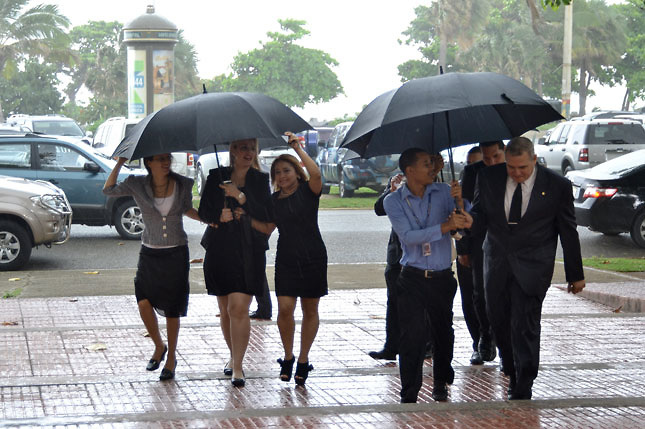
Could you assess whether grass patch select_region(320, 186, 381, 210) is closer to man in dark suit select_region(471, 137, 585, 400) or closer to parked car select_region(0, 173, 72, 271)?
parked car select_region(0, 173, 72, 271)

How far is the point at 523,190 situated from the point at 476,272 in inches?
46.9

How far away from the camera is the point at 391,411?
6.05 metres

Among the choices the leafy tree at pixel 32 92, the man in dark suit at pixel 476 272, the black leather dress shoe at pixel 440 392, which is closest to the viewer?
the black leather dress shoe at pixel 440 392

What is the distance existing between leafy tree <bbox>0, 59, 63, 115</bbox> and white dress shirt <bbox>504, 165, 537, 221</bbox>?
248 feet

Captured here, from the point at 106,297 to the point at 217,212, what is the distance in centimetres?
424

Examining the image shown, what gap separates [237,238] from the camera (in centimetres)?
673

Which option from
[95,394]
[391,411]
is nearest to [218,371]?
[95,394]

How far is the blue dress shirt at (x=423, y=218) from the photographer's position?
617cm

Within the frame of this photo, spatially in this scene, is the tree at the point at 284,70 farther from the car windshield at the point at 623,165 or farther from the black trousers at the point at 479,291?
the black trousers at the point at 479,291

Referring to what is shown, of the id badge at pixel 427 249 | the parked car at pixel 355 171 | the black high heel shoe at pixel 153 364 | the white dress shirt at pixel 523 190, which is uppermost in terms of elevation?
the white dress shirt at pixel 523 190

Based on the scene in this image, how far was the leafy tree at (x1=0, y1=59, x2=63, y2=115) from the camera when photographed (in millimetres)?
78188

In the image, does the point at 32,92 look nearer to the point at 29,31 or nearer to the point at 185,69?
the point at 185,69

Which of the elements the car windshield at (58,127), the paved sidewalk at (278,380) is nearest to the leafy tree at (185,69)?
the car windshield at (58,127)

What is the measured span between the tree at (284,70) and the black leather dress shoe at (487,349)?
72.4 m
